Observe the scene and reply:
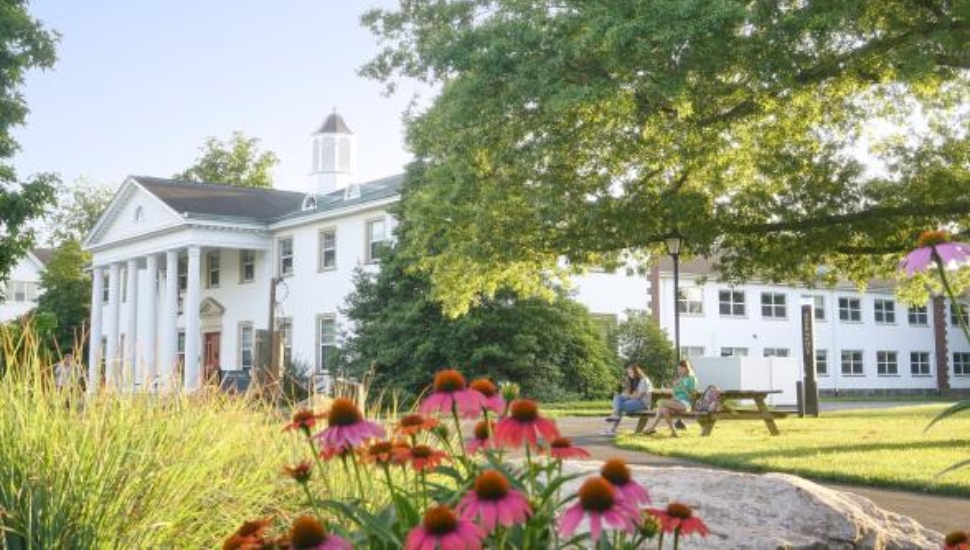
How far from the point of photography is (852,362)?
161 feet

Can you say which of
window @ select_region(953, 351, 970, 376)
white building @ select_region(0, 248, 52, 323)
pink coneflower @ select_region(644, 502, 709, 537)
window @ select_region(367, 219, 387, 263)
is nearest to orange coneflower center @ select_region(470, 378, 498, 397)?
pink coneflower @ select_region(644, 502, 709, 537)

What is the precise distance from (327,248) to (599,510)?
37345 millimetres

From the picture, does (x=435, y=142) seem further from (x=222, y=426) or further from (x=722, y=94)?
(x=222, y=426)

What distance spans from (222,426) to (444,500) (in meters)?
3.39

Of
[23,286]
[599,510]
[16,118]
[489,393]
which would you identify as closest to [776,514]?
[489,393]

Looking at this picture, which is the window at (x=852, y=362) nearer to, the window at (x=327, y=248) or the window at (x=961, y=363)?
the window at (x=961, y=363)

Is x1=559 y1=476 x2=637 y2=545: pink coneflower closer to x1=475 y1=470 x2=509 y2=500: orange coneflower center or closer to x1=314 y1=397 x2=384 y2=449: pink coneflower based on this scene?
x1=475 y1=470 x2=509 y2=500: orange coneflower center

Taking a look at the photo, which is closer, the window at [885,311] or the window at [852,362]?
the window at [852,362]

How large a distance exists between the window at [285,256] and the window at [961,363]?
34.1 meters

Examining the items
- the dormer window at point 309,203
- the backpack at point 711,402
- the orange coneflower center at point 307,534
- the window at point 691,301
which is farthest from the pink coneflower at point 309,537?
the window at point 691,301

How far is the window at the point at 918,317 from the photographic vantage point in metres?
52.2

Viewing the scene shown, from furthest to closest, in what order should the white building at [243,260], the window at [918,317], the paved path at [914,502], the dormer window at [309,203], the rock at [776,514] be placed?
the window at [918,317] < the dormer window at [309,203] < the white building at [243,260] < the paved path at [914,502] < the rock at [776,514]

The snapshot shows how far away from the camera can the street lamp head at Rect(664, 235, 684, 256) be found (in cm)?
1769

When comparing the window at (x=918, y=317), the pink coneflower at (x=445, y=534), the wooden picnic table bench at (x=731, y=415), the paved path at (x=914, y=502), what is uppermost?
the window at (x=918, y=317)
